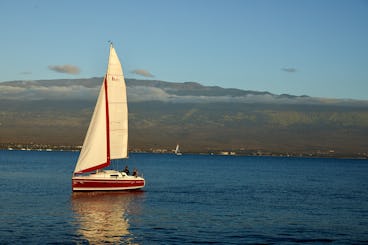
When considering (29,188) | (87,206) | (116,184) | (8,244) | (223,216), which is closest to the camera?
(8,244)

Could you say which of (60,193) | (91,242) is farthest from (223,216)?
(60,193)

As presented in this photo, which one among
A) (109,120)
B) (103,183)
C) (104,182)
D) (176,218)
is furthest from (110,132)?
(176,218)

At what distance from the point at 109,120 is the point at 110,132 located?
1457mm

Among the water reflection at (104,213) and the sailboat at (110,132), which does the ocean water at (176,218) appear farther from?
the sailboat at (110,132)

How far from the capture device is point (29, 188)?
268 feet

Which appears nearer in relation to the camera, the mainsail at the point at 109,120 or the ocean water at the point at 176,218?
the ocean water at the point at 176,218

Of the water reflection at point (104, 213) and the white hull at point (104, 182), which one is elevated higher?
the white hull at point (104, 182)

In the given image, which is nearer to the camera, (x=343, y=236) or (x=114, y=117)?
(x=343, y=236)

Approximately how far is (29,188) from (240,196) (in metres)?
28.1

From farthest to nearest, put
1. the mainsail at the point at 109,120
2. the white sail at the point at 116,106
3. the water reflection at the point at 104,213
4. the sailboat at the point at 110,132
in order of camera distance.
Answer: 1. the white sail at the point at 116,106
2. the mainsail at the point at 109,120
3. the sailboat at the point at 110,132
4. the water reflection at the point at 104,213

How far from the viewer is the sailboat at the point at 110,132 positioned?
71.9 meters

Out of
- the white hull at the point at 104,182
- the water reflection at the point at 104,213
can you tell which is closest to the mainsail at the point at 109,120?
the white hull at the point at 104,182

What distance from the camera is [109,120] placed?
73562 mm

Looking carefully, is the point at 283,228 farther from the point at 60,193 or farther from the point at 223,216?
the point at 60,193
